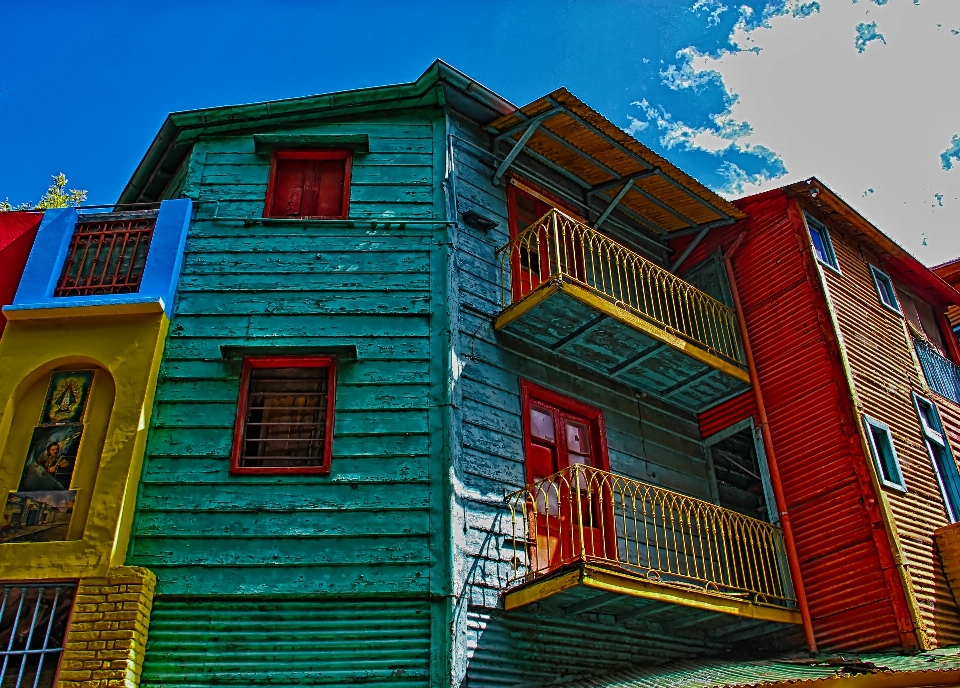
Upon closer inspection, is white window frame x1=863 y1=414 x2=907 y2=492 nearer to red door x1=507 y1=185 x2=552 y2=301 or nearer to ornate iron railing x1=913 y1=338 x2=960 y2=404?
ornate iron railing x1=913 y1=338 x2=960 y2=404

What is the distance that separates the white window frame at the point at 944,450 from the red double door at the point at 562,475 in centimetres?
542

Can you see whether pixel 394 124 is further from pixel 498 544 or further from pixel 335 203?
pixel 498 544

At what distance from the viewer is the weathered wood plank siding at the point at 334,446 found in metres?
8.77

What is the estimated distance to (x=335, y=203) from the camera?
472 inches

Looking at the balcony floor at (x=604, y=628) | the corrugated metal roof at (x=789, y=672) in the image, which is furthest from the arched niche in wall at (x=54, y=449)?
the corrugated metal roof at (x=789, y=672)

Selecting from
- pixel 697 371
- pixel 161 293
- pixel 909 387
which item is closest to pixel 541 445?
pixel 697 371

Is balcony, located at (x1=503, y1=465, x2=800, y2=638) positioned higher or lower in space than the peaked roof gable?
lower

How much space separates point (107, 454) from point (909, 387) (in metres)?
11.7

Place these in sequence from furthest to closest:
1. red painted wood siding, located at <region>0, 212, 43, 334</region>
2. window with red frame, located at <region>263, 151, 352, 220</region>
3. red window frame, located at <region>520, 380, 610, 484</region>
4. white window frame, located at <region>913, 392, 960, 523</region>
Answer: white window frame, located at <region>913, 392, 960, 523</region> < window with red frame, located at <region>263, 151, 352, 220</region> < red window frame, located at <region>520, 380, 610, 484</region> < red painted wood siding, located at <region>0, 212, 43, 334</region>

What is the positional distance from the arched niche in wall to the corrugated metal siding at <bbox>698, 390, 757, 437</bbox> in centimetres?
841

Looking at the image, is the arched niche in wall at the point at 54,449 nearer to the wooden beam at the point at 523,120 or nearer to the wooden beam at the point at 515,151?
the wooden beam at the point at 515,151

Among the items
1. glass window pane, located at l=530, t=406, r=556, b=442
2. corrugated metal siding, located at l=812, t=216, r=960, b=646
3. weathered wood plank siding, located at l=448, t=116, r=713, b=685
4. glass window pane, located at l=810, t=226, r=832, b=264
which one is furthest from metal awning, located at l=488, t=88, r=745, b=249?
glass window pane, located at l=530, t=406, r=556, b=442

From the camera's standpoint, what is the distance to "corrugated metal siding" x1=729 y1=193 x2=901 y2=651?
1097cm

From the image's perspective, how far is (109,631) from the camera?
326 inches
